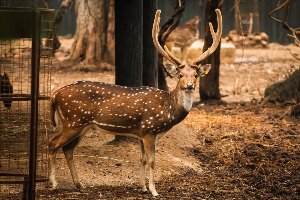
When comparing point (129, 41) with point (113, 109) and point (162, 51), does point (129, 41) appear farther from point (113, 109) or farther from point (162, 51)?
point (113, 109)

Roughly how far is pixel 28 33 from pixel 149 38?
3.92m

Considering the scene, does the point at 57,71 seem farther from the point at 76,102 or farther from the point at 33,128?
the point at 33,128

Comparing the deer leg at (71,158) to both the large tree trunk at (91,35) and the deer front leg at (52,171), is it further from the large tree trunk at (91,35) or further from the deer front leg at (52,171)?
the large tree trunk at (91,35)

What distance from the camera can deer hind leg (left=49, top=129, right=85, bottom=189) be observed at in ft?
20.5

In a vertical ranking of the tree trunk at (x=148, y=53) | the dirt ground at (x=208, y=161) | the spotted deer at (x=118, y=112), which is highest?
the tree trunk at (x=148, y=53)

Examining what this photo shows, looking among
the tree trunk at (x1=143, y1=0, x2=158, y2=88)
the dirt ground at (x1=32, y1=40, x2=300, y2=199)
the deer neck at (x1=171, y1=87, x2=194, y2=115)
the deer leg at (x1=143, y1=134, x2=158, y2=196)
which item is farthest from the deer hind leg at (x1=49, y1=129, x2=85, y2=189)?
the tree trunk at (x1=143, y1=0, x2=158, y2=88)

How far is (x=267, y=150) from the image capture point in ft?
28.2

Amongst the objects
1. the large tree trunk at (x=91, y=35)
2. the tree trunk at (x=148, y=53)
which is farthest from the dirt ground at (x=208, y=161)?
the large tree trunk at (x=91, y=35)

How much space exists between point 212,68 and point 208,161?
4.26 m

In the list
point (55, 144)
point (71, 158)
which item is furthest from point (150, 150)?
point (55, 144)

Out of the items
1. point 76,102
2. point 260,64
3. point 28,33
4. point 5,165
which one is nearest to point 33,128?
point 28,33

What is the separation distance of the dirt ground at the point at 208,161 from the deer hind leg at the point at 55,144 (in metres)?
0.14

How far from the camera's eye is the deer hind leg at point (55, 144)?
6238 mm

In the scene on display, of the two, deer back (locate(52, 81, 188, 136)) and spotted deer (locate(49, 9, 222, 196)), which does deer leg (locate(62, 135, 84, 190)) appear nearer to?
spotted deer (locate(49, 9, 222, 196))
